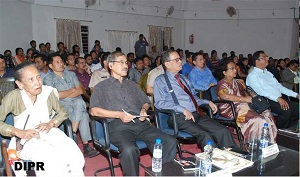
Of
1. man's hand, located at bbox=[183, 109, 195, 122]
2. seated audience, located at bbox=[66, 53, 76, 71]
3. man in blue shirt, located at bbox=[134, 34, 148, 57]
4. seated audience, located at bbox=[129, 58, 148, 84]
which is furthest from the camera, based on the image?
man in blue shirt, located at bbox=[134, 34, 148, 57]

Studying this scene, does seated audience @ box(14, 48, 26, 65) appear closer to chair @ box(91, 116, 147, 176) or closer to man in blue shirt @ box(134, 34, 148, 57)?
man in blue shirt @ box(134, 34, 148, 57)

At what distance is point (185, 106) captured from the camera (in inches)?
112

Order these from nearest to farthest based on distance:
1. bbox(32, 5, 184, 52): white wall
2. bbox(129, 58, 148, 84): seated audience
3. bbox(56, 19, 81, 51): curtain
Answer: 1. bbox(129, 58, 148, 84): seated audience
2. bbox(32, 5, 184, 52): white wall
3. bbox(56, 19, 81, 51): curtain

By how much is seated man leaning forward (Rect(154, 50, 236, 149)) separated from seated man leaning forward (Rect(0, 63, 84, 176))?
1.02m

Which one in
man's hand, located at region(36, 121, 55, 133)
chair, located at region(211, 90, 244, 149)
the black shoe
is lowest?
the black shoe

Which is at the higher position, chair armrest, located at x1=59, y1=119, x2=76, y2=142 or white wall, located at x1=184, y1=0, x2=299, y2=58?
white wall, located at x1=184, y1=0, x2=299, y2=58

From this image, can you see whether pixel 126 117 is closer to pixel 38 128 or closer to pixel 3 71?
pixel 38 128

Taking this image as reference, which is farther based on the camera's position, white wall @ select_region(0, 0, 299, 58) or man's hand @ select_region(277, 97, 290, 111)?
white wall @ select_region(0, 0, 299, 58)

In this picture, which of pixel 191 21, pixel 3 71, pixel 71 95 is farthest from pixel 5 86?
pixel 191 21

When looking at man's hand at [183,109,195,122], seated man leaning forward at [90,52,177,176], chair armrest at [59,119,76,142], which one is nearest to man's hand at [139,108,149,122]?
A: seated man leaning forward at [90,52,177,176]

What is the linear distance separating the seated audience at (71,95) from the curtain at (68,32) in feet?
18.9

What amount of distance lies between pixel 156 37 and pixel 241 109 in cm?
801

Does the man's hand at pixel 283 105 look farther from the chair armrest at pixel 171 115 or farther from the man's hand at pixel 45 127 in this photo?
the man's hand at pixel 45 127

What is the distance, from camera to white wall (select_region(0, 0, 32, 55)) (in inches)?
271
